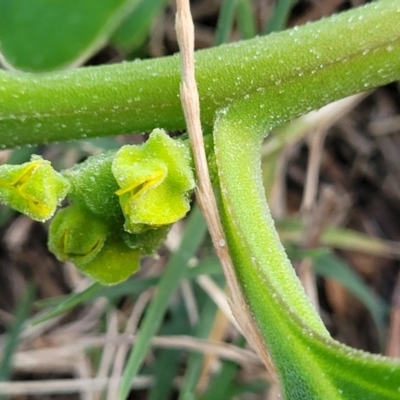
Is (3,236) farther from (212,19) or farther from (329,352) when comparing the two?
(329,352)

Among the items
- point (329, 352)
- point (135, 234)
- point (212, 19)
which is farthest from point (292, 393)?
point (212, 19)

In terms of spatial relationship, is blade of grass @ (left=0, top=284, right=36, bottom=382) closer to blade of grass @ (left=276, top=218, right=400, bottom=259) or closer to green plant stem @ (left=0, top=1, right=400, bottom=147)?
blade of grass @ (left=276, top=218, right=400, bottom=259)

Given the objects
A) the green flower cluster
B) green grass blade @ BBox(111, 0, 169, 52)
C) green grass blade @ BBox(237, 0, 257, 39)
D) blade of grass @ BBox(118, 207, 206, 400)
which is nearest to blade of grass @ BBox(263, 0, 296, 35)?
green grass blade @ BBox(237, 0, 257, 39)

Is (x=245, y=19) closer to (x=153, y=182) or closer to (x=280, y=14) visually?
(x=280, y=14)

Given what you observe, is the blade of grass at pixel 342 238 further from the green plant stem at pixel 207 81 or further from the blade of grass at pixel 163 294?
the green plant stem at pixel 207 81

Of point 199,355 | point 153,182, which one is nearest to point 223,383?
point 199,355

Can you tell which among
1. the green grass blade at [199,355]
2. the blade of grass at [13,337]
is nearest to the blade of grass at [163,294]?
the green grass blade at [199,355]
